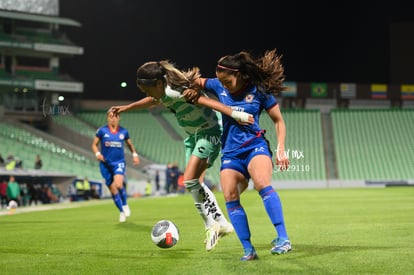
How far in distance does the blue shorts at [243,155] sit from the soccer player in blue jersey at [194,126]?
961 mm

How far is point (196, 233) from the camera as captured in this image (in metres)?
11.2

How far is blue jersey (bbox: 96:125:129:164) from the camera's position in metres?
15.1

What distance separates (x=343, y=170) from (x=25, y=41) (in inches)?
992

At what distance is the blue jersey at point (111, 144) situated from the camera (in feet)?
49.6

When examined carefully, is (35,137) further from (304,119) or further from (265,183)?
(265,183)

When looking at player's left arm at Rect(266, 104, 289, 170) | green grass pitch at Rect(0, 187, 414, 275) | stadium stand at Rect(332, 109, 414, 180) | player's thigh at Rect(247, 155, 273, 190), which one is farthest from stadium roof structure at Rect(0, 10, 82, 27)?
player's thigh at Rect(247, 155, 273, 190)

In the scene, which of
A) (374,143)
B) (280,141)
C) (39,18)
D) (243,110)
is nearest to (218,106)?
(243,110)

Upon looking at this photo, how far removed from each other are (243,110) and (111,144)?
8220 millimetres

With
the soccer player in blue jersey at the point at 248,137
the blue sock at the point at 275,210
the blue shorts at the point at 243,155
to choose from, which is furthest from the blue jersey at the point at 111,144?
the blue sock at the point at 275,210

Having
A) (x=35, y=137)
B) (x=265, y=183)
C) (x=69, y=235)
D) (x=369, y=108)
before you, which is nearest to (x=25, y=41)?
(x=35, y=137)

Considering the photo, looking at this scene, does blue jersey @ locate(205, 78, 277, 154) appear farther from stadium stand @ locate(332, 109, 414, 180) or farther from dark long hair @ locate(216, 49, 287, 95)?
stadium stand @ locate(332, 109, 414, 180)

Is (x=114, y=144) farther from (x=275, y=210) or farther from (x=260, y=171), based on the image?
(x=275, y=210)

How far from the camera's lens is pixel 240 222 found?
721 centimetres

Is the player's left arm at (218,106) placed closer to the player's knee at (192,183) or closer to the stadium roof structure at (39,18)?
the player's knee at (192,183)
